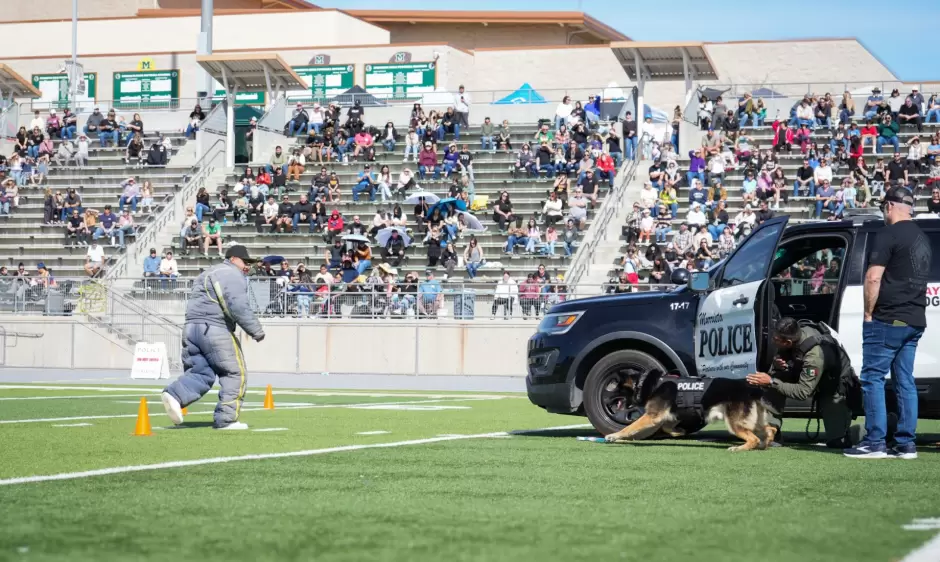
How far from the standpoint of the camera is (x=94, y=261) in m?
35.6

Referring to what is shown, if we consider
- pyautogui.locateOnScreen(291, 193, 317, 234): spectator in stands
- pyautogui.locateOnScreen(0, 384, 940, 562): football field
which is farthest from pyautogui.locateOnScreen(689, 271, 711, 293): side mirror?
pyautogui.locateOnScreen(291, 193, 317, 234): spectator in stands

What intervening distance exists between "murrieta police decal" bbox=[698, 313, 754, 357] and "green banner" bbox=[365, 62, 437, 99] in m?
39.1

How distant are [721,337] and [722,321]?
146 mm

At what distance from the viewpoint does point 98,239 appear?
37.3 m

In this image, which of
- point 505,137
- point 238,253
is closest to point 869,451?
point 238,253

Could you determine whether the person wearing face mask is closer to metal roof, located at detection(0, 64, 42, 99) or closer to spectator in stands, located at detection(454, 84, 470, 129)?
spectator in stands, located at detection(454, 84, 470, 129)

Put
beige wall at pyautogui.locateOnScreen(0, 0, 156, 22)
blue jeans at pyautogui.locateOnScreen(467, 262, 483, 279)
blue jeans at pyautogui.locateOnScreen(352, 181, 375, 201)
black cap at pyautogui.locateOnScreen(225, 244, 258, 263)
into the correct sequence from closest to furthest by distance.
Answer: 1. black cap at pyautogui.locateOnScreen(225, 244, 258, 263)
2. blue jeans at pyautogui.locateOnScreen(467, 262, 483, 279)
3. blue jeans at pyautogui.locateOnScreen(352, 181, 375, 201)
4. beige wall at pyautogui.locateOnScreen(0, 0, 156, 22)

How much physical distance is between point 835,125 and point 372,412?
74.9 ft

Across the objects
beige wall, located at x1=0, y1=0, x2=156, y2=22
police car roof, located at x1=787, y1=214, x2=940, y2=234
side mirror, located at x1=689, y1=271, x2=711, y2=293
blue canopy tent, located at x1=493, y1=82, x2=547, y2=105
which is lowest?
side mirror, located at x1=689, y1=271, x2=711, y2=293

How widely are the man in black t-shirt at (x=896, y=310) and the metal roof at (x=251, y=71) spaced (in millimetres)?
32835

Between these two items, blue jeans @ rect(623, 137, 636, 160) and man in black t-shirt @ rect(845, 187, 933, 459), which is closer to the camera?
man in black t-shirt @ rect(845, 187, 933, 459)

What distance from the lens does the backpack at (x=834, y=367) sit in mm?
10758

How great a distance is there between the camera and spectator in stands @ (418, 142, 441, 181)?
123ft

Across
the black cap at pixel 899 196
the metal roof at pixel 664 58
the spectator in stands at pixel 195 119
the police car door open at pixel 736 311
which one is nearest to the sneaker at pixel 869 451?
the police car door open at pixel 736 311
